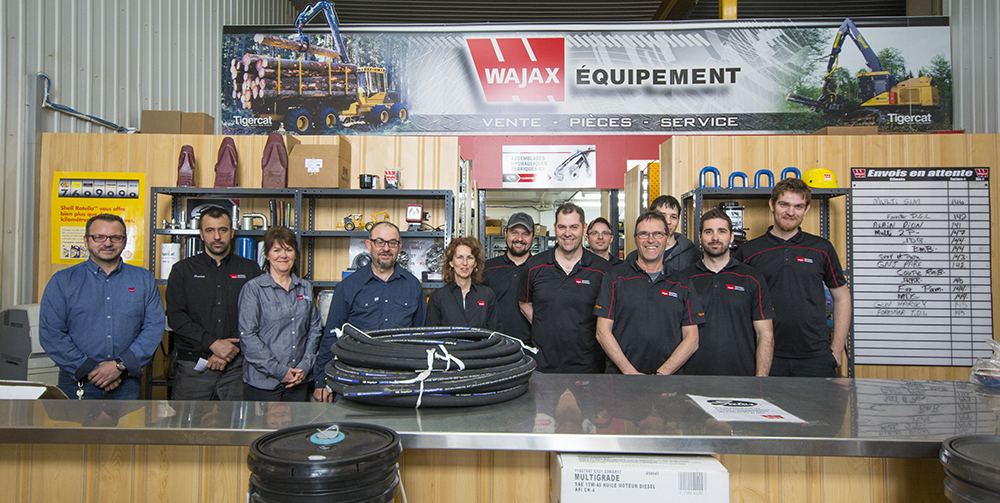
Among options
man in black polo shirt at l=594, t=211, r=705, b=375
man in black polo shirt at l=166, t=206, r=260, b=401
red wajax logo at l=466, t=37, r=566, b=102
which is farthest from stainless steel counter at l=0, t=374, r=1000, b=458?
red wajax logo at l=466, t=37, r=566, b=102

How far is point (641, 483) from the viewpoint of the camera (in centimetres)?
120

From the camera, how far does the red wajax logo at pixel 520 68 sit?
276 inches

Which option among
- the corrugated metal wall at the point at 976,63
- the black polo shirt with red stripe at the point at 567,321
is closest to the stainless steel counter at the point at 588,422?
the black polo shirt with red stripe at the point at 567,321

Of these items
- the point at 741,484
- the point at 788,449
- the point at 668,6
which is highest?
the point at 668,6

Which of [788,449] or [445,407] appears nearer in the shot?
[788,449]

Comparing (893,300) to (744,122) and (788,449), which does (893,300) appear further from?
(788,449)

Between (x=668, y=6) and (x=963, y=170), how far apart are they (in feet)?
15.3

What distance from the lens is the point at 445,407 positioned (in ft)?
4.59

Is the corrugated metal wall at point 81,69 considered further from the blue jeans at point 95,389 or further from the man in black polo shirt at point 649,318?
the man in black polo shirt at point 649,318

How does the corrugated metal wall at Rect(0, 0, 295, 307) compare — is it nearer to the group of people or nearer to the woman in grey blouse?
the group of people

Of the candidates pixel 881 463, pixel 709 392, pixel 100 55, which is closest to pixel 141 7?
pixel 100 55

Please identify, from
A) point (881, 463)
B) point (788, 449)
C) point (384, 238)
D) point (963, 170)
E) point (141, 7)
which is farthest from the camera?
point (141, 7)

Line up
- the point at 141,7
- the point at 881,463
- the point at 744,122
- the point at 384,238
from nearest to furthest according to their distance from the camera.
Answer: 1. the point at 881,463
2. the point at 384,238
3. the point at 141,7
4. the point at 744,122

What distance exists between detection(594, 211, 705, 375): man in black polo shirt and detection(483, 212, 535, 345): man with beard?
0.79 metres
